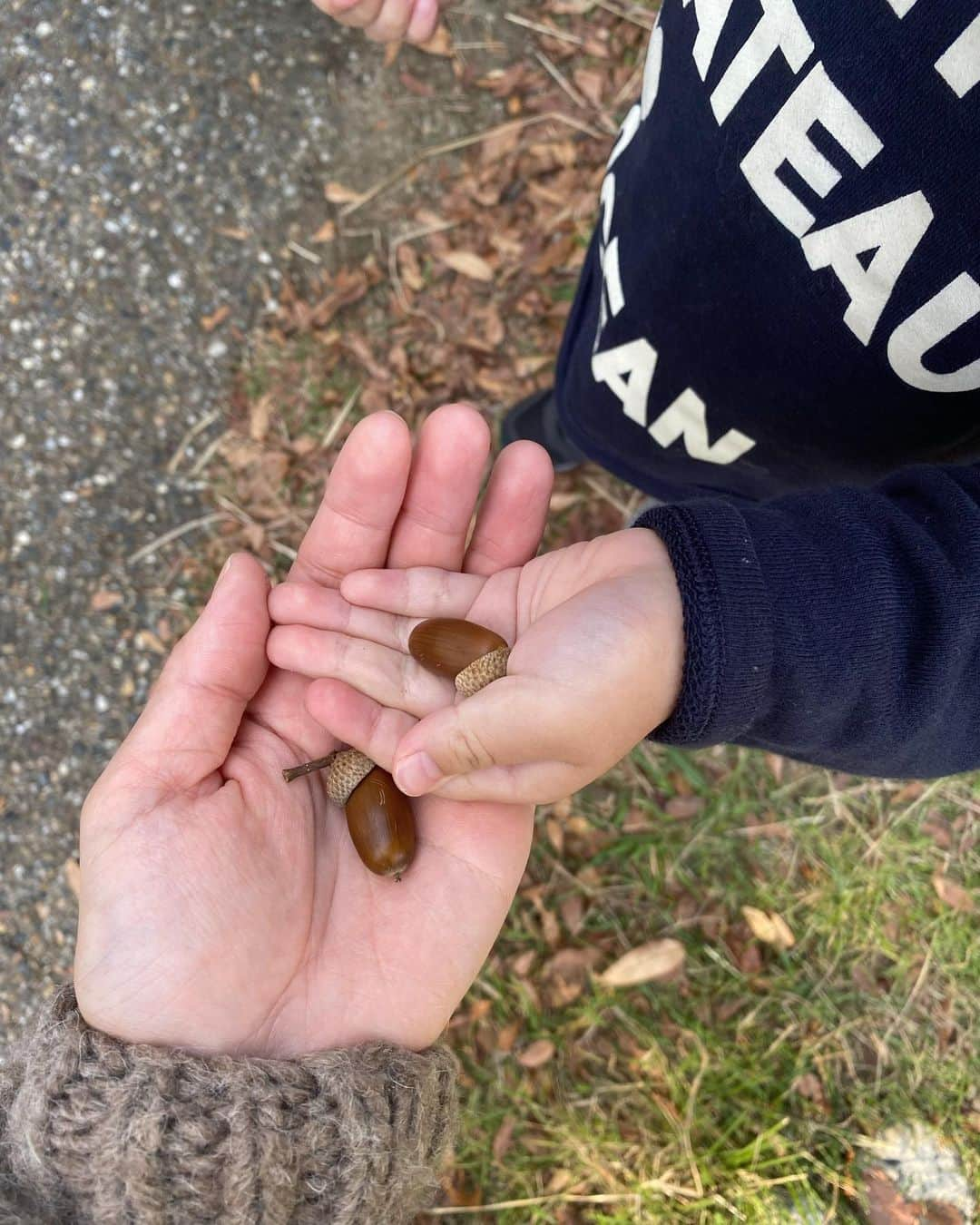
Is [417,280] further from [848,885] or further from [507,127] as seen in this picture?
[848,885]

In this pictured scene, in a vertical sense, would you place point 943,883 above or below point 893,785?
below

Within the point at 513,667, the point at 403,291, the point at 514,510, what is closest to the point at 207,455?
the point at 403,291

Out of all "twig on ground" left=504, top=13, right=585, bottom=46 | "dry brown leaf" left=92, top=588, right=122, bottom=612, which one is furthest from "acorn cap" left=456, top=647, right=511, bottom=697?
"twig on ground" left=504, top=13, right=585, bottom=46

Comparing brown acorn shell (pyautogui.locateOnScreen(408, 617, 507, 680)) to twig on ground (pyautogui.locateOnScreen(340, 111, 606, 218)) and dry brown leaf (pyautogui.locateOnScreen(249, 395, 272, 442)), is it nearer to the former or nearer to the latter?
dry brown leaf (pyautogui.locateOnScreen(249, 395, 272, 442))

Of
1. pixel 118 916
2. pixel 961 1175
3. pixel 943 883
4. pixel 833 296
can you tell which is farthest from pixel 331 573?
pixel 961 1175

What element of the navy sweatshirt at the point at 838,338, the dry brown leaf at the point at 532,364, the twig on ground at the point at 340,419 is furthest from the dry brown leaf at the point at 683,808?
the twig on ground at the point at 340,419

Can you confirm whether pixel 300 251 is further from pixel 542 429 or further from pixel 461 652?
pixel 461 652
